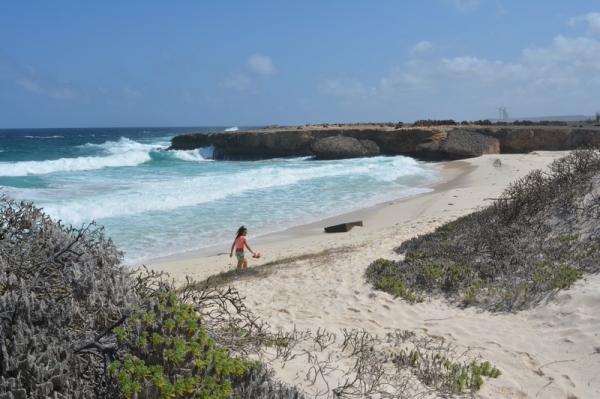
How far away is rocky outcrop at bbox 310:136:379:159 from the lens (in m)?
39.3

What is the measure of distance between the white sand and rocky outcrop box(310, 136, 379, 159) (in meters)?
27.4

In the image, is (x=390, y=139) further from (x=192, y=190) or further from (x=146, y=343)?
(x=146, y=343)

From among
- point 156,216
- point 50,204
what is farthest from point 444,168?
point 50,204

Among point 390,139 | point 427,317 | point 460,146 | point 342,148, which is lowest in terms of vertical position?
point 427,317

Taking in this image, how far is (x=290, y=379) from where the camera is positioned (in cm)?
375

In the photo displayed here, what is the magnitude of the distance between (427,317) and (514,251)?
91.1 inches

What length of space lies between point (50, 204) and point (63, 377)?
16593 mm

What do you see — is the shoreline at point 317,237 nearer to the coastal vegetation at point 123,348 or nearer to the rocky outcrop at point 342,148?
the coastal vegetation at point 123,348

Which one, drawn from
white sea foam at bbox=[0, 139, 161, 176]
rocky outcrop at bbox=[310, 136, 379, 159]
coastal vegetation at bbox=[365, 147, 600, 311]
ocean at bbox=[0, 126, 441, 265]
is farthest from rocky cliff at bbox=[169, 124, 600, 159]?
coastal vegetation at bbox=[365, 147, 600, 311]

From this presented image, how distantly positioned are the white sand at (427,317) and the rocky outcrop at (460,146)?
23739mm

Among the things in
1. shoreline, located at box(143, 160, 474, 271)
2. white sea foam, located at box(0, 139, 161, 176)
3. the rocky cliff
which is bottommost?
shoreline, located at box(143, 160, 474, 271)

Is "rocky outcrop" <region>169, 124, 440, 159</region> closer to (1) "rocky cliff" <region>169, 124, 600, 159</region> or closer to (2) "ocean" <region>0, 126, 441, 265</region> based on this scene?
(1) "rocky cliff" <region>169, 124, 600, 159</region>

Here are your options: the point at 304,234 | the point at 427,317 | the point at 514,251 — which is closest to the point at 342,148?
the point at 304,234

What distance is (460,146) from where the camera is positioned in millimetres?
34531
